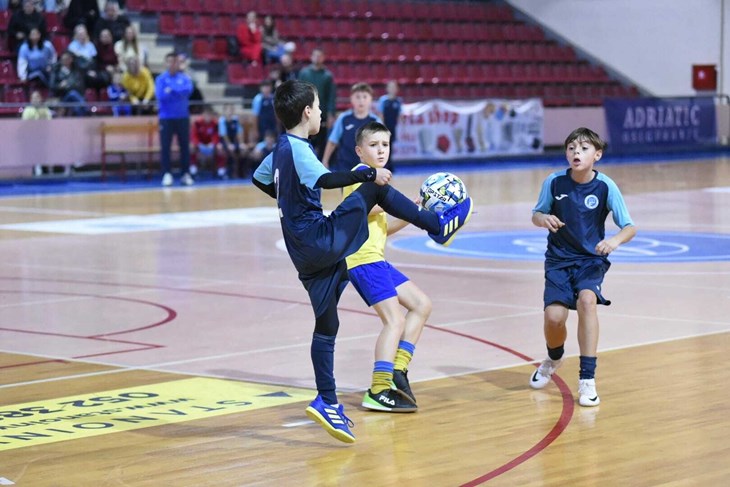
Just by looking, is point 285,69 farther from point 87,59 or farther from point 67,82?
point 67,82

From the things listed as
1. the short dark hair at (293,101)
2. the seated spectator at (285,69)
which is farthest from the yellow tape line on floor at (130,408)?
the seated spectator at (285,69)

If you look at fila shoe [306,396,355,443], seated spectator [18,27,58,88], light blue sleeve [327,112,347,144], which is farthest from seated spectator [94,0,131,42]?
fila shoe [306,396,355,443]

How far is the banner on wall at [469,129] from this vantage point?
99.3 feet

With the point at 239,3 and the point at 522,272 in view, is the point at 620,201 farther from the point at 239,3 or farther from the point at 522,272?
the point at 239,3

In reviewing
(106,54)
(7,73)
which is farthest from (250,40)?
(7,73)

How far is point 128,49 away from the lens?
26844 mm

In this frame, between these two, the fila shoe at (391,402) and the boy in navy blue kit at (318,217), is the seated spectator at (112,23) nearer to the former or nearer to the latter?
the fila shoe at (391,402)

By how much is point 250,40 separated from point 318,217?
78.2 ft

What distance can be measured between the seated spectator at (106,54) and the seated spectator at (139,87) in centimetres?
42

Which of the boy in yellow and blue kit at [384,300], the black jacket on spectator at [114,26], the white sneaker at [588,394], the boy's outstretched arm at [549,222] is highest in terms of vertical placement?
the black jacket on spectator at [114,26]

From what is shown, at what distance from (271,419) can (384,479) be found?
1.40 m

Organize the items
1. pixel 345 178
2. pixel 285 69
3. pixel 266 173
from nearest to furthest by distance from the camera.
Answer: pixel 345 178 < pixel 266 173 < pixel 285 69

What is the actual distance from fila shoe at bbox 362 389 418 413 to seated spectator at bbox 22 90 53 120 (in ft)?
61.9

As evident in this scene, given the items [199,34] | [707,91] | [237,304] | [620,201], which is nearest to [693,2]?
[707,91]
